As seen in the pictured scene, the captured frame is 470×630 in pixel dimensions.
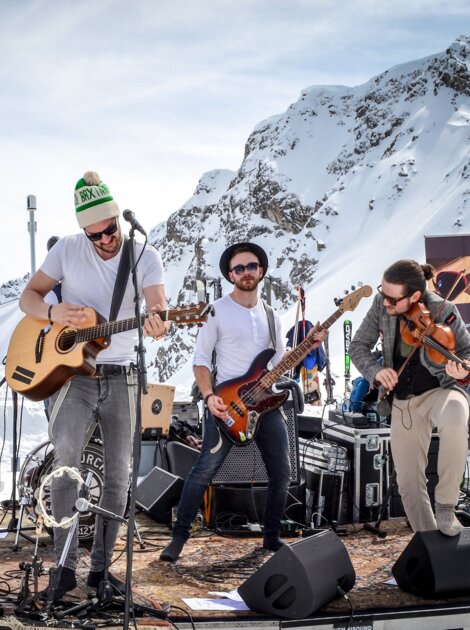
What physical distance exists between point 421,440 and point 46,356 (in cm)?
235

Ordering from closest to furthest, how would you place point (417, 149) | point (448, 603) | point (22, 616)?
point (22, 616) < point (448, 603) < point (417, 149)

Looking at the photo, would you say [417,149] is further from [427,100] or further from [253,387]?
[253,387]

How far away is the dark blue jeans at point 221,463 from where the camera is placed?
5.18 m

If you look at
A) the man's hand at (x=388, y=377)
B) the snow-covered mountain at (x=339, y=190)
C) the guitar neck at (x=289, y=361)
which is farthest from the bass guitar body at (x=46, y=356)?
the snow-covered mountain at (x=339, y=190)

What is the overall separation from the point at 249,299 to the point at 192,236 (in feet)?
489

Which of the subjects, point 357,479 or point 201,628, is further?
point 357,479

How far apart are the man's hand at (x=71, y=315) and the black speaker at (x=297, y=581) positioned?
5.06 ft

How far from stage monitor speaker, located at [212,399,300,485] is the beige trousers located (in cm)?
142

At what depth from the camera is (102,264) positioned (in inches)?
166

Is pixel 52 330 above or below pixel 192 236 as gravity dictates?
below

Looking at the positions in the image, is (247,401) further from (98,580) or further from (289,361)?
(98,580)

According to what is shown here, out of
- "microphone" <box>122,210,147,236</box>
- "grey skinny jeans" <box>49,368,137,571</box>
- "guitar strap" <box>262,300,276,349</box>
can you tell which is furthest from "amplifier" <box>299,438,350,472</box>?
"microphone" <box>122,210,147,236</box>

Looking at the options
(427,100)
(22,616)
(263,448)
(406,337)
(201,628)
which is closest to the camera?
(22,616)

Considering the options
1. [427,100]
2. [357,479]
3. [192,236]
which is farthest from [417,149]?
[357,479]
